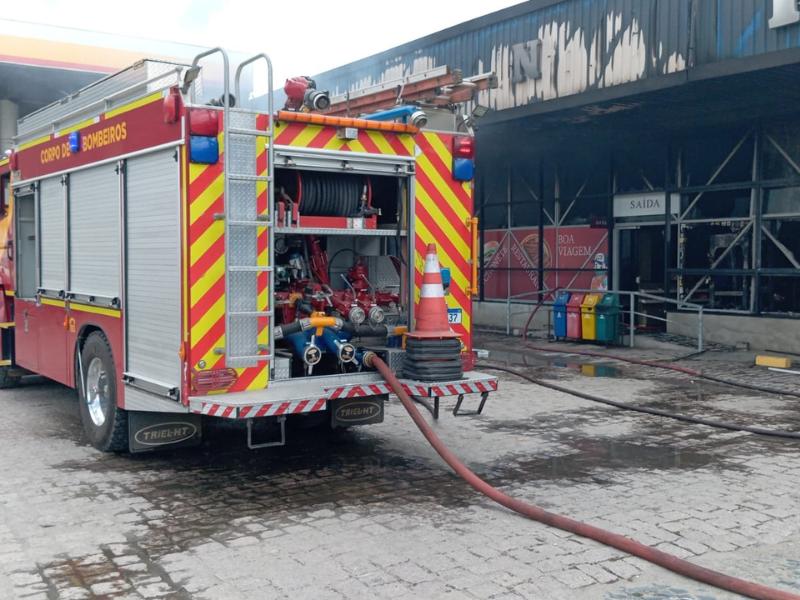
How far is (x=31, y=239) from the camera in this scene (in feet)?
29.0

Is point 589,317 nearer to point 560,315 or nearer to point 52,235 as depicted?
point 560,315

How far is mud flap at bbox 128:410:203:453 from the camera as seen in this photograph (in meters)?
6.47

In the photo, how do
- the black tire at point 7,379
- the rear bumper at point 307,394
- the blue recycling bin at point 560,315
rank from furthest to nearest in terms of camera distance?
the blue recycling bin at point 560,315 → the black tire at point 7,379 → the rear bumper at point 307,394

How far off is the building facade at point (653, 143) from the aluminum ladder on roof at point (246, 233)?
7854 mm

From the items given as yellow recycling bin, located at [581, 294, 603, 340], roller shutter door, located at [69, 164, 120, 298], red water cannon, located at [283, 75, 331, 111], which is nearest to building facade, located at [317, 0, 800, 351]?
yellow recycling bin, located at [581, 294, 603, 340]

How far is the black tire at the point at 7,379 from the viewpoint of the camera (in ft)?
33.3

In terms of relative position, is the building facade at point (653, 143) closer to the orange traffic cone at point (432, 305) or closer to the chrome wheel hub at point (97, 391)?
the orange traffic cone at point (432, 305)

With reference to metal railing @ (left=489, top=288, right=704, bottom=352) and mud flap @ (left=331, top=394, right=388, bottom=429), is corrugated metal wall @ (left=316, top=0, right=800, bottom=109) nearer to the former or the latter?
metal railing @ (left=489, top=288, right=704, bottom=352)

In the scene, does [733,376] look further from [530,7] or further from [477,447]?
[530,7]

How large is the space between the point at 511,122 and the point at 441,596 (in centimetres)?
1220

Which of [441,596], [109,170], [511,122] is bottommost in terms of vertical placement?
[441,596]

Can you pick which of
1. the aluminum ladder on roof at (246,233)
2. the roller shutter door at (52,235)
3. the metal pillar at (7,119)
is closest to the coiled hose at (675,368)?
the aluminum ladder on roof at (246,233)

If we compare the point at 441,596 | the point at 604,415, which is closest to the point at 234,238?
the point at 441,596

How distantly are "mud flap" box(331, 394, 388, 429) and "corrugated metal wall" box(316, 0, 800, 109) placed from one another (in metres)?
8.07
